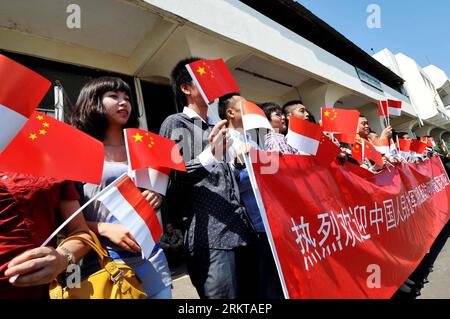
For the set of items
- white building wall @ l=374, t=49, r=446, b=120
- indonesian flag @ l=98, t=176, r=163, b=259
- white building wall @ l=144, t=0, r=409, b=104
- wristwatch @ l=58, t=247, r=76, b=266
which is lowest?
wristwatch @ l=58, t=247, r=76, b=266

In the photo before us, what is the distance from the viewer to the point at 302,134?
148 cm

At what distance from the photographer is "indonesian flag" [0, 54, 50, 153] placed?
2.09 feet

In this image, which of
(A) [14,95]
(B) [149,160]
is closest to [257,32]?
(B) [149,160]

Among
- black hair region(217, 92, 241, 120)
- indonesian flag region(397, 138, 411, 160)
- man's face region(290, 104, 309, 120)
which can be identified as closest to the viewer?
black hair region(217, 92, 241, 120)

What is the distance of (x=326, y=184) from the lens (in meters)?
1.60

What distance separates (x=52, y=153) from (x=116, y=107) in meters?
0.47

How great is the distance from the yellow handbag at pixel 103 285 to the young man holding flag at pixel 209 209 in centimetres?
30

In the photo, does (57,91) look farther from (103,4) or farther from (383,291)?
Result: (383,291)

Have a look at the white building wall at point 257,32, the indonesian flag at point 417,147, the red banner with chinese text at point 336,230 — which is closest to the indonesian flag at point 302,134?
the red banner with chinese text at point 336,230

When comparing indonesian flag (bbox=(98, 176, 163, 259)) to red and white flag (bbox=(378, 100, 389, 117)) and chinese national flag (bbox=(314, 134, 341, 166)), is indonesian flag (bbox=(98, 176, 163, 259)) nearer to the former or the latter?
chinese national flag (bbox=(314, 134, 341, 166))

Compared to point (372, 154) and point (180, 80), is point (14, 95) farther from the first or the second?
point (372, 154)

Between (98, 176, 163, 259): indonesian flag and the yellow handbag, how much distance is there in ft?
0.30

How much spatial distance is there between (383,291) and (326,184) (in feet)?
2.36

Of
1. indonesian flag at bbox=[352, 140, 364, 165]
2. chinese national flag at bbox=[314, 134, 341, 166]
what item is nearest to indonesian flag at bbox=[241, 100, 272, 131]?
chinese national flag at bbox=[314, 134, 341, 166]
